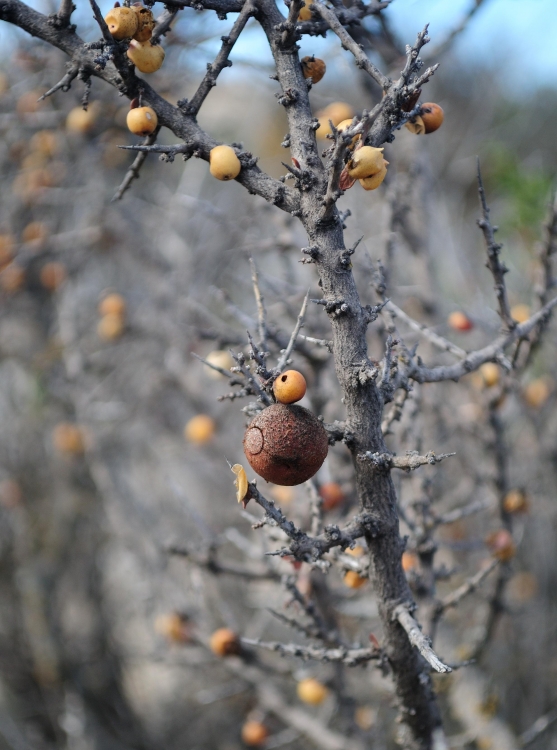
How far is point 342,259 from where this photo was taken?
4.61ft

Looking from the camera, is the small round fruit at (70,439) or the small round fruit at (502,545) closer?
the small round fruit at (502,545)

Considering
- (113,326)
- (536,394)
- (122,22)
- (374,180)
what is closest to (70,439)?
(113,326)

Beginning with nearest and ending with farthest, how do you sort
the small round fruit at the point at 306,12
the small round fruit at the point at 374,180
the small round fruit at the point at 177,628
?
the small round fruit at the point at 374,180 < the small round fruit at the point at 306,12 < the small round fruit at the point at 177,628

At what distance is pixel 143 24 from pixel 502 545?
263cm

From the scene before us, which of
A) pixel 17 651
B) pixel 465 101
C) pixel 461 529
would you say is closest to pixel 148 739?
pixel 17 651

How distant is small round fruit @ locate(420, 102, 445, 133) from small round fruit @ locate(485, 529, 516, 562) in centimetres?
206

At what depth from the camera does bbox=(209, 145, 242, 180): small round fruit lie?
57.2 inches

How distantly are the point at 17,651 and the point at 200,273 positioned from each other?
3.74m

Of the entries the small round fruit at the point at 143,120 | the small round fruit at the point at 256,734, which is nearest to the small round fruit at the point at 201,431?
the small round fruit at the point at 256,734

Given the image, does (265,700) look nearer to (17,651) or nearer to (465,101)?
(17,651)

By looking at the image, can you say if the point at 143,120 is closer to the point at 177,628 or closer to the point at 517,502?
the point at 517,502

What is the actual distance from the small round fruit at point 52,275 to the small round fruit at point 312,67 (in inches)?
154

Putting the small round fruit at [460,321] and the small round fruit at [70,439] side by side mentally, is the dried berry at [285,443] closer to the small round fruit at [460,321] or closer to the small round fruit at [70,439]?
the small round fruit at [460,321]

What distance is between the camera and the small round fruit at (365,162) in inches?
52.4
